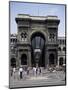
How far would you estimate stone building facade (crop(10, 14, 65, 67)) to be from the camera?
386 centimetres

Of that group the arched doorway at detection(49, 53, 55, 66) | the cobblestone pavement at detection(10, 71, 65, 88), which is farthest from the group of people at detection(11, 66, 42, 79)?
the arched doorway at detection(49, 53, 55, 66)

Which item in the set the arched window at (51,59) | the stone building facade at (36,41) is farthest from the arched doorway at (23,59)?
the arched window at (51,59)

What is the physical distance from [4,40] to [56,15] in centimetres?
92

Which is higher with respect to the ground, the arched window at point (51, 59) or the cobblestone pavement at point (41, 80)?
the arched window at point (51, 59)

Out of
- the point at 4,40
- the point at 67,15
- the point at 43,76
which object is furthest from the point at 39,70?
the point at 67,15

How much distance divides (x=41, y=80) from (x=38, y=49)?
48 centimetres

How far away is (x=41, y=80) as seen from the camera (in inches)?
155

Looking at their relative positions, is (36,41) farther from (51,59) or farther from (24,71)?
(24,71)

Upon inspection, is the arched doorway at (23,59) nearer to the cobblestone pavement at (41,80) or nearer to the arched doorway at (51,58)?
the cobblestone pavement at (41,80)

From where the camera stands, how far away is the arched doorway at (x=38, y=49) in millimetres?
3920

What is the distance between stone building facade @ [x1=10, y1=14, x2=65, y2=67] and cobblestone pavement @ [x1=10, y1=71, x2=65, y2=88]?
0.52 ft

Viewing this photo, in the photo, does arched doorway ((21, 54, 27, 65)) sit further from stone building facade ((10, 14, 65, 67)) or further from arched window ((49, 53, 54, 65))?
arched window ((49, 53, 54, 65))

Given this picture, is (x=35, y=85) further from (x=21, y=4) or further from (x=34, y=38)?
(x=21, y=4)

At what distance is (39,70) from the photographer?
395cm
